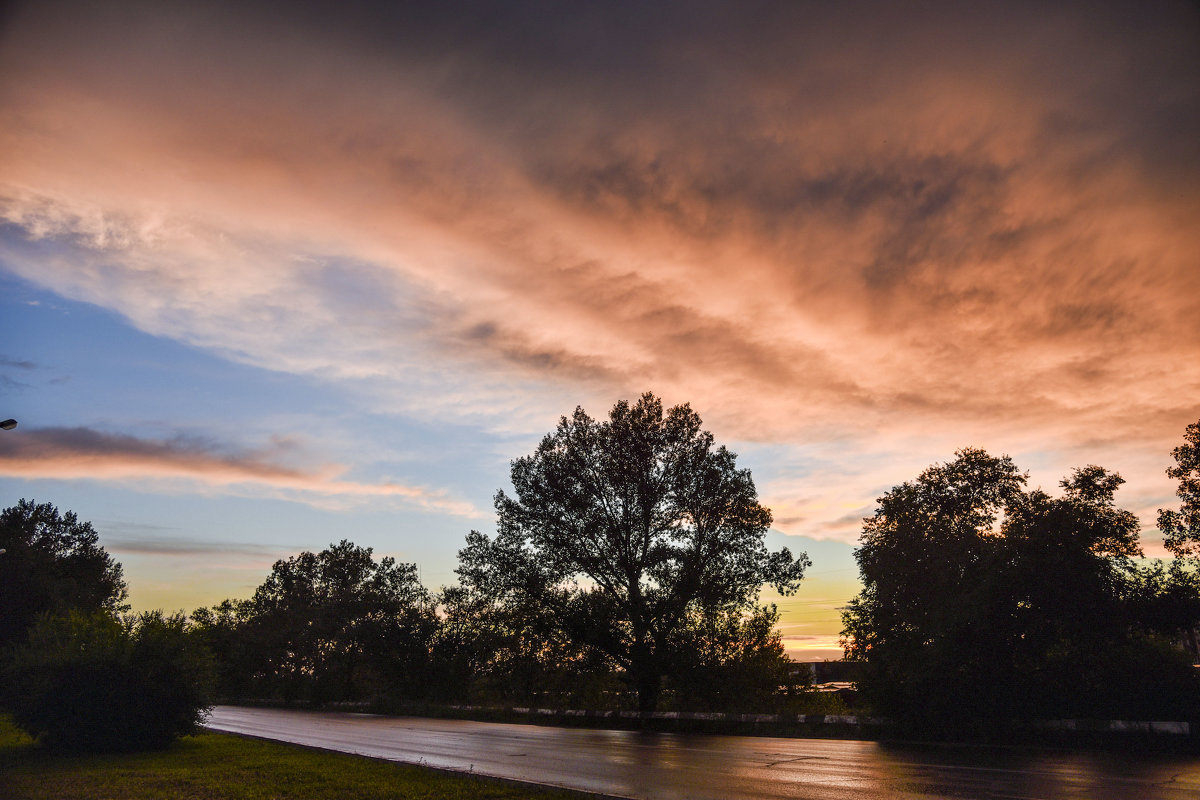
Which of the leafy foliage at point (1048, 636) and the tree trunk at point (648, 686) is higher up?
the leafy foliage at point (1048, 636)

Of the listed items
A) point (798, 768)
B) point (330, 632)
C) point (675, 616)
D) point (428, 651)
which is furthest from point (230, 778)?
point (330, 632)

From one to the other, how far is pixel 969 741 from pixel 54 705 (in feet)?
77.3

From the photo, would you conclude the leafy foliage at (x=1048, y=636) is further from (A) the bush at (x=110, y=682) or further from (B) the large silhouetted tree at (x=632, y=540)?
(A) the bush at (x=110, y=682)

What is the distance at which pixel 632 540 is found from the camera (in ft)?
117

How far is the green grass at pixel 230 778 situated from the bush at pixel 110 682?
2.74 feet

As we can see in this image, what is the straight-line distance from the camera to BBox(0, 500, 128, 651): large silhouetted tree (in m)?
45.8

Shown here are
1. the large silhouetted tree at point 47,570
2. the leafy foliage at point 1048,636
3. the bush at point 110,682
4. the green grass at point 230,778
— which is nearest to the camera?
the green grass at point 230,778

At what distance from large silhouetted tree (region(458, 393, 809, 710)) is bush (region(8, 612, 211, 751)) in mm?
18216

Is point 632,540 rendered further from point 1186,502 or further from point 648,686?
point 1186,502

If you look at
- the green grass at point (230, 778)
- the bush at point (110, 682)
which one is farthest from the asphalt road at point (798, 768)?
the bush at point (110, 682)

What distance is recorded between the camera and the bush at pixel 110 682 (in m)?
16.8

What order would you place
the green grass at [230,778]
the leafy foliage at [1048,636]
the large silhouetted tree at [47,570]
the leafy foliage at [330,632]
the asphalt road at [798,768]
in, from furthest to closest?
1. the leafy foliage at [330,632]
2. the large silhouetted tree at [47,570]
3. the leafy foliage at [1048,636]
4. the green grass at [230,778]
5. the asphalt road at [798,768]

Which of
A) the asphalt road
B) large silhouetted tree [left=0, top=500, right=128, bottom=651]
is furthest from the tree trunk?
large silhouetted tree [left=0, top=500, right=128, bottom=651]

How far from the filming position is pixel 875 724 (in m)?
22.2
